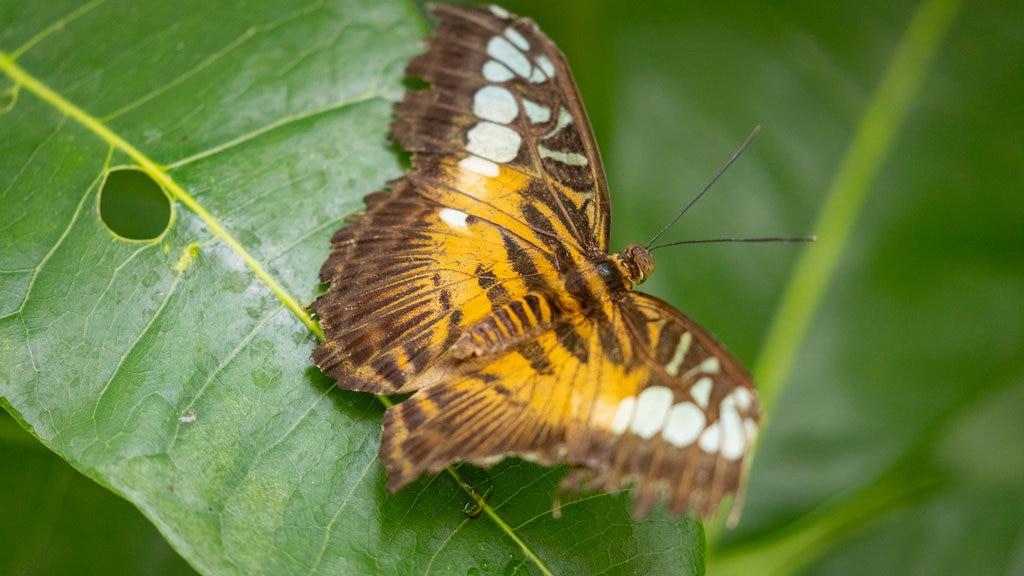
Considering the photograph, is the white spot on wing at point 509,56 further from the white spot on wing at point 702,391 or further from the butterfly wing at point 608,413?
the white spot on wing at point 702,391

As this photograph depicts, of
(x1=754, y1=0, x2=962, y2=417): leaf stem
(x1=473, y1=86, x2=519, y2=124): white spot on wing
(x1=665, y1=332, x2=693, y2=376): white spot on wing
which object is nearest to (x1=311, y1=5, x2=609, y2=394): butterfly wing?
(x1=473, y1=86, x2=519, y2=124): white spot on wing

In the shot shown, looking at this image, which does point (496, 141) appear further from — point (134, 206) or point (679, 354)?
point (134, 206)

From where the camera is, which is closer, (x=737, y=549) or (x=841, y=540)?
(x=737, y=549)

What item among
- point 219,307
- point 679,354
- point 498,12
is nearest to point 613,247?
point 498,12

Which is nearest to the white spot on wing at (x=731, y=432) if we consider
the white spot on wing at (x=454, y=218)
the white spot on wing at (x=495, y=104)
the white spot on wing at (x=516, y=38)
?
the white spot on wing at (x=454, y=218)

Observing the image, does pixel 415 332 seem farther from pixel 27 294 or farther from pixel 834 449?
pixel 834 449

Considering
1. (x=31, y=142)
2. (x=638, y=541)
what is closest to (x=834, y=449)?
(x=638, y=541)
